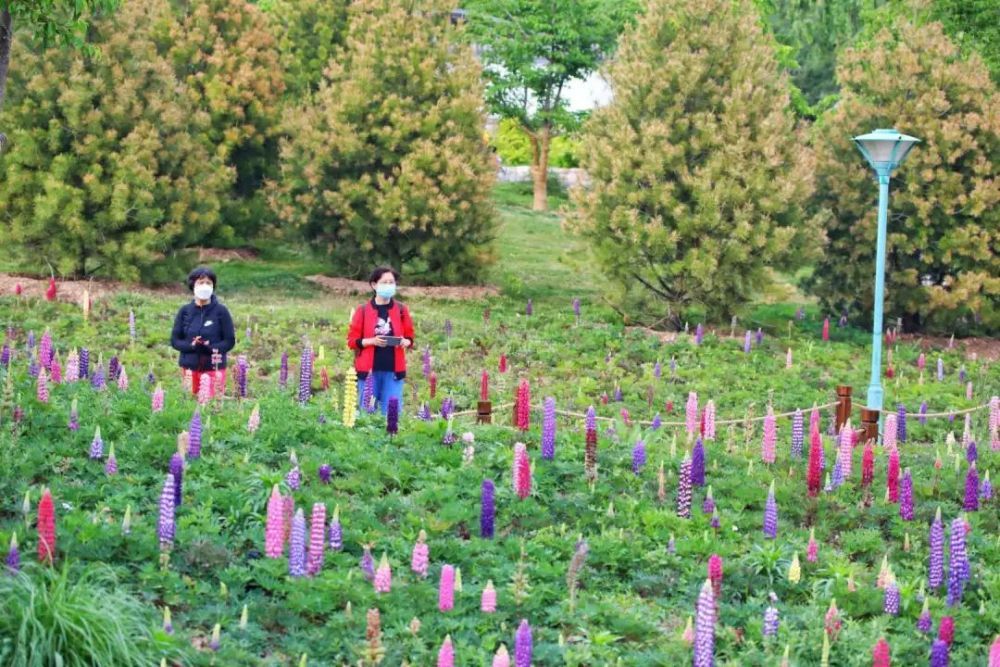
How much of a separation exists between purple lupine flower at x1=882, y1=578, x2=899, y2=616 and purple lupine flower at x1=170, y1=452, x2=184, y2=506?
4.11 meters

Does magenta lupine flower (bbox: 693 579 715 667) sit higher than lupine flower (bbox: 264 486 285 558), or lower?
lower

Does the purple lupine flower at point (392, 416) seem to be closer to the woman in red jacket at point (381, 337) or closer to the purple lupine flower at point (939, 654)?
the woman in red jacket at point (381, 337)

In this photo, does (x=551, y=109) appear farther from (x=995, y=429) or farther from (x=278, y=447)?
(x=278, y=447)

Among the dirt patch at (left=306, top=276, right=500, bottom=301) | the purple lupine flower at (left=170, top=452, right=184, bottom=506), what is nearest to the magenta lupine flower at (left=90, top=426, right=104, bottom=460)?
the purple lupine flower at (left=170, top=452, right=184, bottom=506)

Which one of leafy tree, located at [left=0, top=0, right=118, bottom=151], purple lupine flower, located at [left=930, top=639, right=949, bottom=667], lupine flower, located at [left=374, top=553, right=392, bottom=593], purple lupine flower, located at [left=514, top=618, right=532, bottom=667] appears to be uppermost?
leafy tree, located at [left=0, top=0, right=118, bottom=151]

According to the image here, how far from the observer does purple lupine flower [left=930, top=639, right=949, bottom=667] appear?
23.4ft

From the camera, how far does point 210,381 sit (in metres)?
11.6

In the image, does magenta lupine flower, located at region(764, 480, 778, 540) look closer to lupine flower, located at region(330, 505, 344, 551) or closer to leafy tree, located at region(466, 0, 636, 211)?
lupine flower, located at region(330, 505, 344, 551)

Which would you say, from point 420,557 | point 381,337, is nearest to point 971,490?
point 420,557

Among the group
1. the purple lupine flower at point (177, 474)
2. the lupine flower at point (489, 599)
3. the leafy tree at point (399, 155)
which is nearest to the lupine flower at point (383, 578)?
the lupine flower at point (489, 599)

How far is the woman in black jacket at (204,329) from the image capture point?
1162 centimetres

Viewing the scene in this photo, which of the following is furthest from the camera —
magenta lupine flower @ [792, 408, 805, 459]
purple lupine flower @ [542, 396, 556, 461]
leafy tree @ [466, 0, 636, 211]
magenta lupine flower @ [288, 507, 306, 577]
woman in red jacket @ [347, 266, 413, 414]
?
leafy tree @ [466, 0, 636, 211]

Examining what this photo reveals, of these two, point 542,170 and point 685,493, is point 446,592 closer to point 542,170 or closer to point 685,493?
point 685,493

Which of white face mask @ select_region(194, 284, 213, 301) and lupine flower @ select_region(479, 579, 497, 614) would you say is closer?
lupine flower @ select_region(479, 579, 497, 614)
